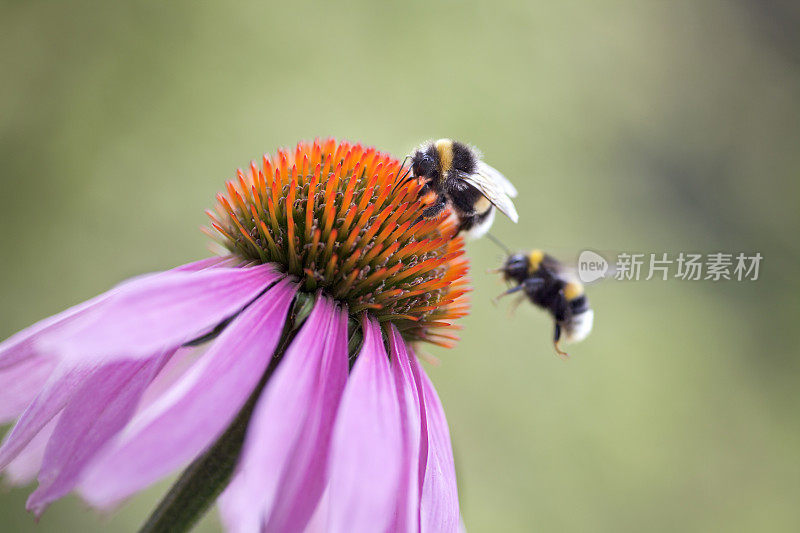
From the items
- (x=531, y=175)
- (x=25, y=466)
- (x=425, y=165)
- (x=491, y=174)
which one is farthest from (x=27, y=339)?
(x=531, y=175)

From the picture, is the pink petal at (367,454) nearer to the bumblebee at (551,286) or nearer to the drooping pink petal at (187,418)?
the drooping pink petal at (187,418)

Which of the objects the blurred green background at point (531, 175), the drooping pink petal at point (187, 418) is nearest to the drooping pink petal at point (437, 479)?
the drooping pink petal at point (187, 418)

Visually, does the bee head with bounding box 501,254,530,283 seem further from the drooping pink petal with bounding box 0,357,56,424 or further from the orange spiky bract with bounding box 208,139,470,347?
the drooping pink petal with bounding box 0,357,56,424

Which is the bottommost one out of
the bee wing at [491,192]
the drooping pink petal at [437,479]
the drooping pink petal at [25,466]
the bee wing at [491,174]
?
the drooping pink petal at [25,466]

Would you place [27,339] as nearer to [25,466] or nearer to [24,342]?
[24,342]

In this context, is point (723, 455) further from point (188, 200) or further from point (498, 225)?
point (188, 200)

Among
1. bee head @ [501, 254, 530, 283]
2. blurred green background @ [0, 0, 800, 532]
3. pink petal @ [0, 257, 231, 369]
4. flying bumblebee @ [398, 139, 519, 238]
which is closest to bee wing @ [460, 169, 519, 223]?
flying bumblebee @ [398, 139, 519, 238]
